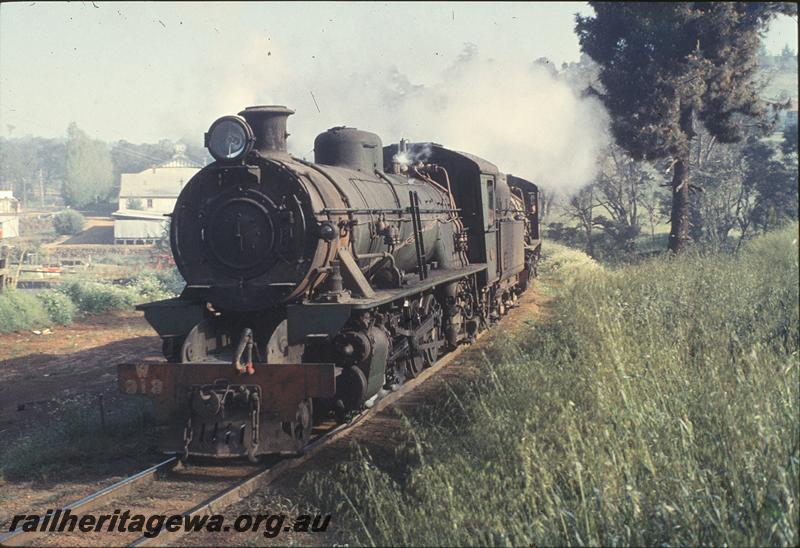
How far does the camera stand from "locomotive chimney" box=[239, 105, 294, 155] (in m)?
8.85

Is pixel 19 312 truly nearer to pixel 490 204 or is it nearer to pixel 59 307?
pixel 59 307

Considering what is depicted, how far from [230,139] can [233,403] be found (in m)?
2.90

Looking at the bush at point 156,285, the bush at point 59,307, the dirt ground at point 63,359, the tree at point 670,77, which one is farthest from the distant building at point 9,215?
the tree at point 670,77

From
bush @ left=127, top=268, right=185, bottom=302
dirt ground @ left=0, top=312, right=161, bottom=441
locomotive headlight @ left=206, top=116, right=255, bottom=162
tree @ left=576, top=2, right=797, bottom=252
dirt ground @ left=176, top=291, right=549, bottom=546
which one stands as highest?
tree @ left=576, top=2, right=797, bottom=252

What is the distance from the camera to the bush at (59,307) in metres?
19.4

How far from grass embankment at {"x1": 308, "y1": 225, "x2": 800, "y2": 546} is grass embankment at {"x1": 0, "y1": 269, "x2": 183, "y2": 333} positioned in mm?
13210

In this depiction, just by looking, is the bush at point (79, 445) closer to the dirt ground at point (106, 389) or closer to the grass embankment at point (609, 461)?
the dirt ground at point (106, 389)

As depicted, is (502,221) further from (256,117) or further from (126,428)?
(126,428)

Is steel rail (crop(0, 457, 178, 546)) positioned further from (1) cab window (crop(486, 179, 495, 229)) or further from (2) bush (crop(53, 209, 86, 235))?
(2) bush (crop(53, 209, 86, 235))

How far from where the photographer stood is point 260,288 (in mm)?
8195

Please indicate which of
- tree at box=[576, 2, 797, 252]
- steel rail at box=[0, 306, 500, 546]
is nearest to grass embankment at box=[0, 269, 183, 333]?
steel rail at box=[0, 306, 500, 546]

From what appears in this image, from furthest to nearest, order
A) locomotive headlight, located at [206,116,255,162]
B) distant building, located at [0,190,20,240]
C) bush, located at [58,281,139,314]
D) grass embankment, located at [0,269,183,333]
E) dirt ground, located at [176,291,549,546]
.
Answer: distant building, located at [0,190,20,240]
bush, located at [58,281,139,314]
grass embankment, located at [0,269,183,333]
locomotive headlight, located at [206,116,255,162]
dirt ground, located at [176,291,549,546]

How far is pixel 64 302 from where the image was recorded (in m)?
20.3

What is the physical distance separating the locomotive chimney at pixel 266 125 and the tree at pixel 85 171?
90908 mm
